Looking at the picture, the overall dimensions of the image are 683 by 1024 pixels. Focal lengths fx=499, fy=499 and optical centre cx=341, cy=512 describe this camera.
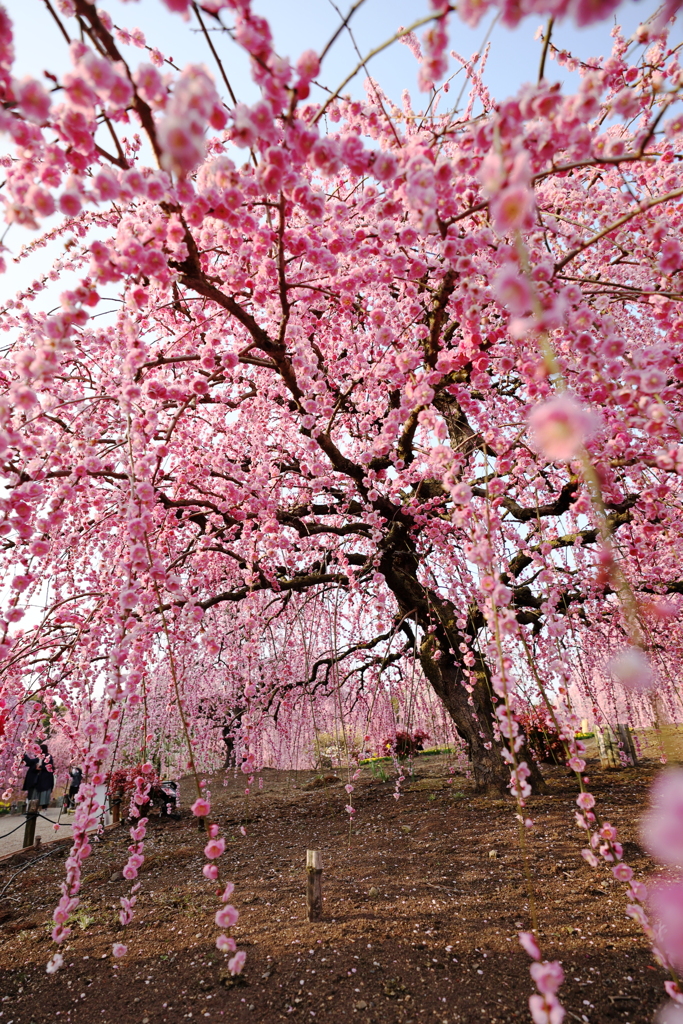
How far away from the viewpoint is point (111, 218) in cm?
303

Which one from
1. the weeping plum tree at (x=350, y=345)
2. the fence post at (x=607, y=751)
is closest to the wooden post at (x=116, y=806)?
the weeping plum tree at (x=350, y=345)

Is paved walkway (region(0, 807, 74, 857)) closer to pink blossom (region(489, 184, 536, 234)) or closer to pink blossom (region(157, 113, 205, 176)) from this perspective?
pink blossom (region(157, 113, 205, 176))

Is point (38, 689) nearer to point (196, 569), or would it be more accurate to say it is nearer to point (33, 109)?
point (196, 569)

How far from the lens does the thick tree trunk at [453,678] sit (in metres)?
5.81

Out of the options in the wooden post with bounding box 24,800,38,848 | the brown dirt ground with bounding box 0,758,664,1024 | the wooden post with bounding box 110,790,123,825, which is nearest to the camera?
the brown dirt ground with bounding box 0,758,664,1024

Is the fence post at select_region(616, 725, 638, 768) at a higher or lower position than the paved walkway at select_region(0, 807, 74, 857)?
higher

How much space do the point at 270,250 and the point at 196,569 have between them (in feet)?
11.8

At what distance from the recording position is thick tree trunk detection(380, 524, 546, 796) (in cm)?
581

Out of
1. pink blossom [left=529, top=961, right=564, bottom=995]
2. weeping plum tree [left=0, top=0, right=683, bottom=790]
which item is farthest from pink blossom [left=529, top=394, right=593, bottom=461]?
pink blossom [left=529, top=961, right=564, bottom=995]

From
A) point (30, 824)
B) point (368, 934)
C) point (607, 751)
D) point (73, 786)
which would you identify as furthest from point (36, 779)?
point (607, 751)

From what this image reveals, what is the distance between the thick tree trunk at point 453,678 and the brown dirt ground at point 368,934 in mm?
463

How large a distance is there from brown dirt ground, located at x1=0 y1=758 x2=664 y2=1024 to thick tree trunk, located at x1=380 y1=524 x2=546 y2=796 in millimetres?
463

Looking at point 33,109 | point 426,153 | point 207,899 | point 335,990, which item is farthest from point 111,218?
point 207,899

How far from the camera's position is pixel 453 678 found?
6.18 meters
